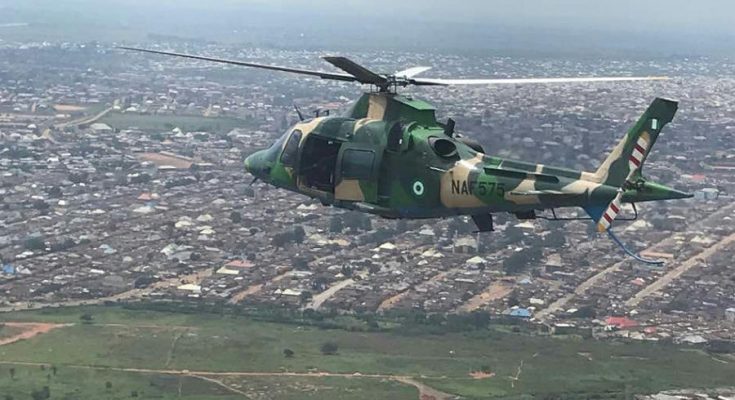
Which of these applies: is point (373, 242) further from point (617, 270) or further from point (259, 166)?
point (259, 166)

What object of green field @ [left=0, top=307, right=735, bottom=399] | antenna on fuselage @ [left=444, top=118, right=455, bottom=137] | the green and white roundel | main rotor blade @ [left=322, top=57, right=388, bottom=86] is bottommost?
green field @ [left=0, top=307, right=735, bottom=399]

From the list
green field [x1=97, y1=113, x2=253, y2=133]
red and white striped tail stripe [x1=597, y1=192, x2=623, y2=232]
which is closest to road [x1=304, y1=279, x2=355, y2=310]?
red and white striped tail stripe [x1=597, y1=192, x2=623, y2=232]

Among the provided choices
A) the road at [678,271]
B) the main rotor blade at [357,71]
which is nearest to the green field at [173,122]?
the road at [678,271]

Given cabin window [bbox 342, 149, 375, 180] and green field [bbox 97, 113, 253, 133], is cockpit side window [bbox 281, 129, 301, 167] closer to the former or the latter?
cabin window [bbox 342, 149, 375, 180]

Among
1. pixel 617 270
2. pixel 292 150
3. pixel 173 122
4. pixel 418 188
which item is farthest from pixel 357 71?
pixel 173 122

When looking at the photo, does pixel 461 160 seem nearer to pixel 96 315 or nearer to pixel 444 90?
pixel 96 315

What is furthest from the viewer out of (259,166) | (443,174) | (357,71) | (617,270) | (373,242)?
(373,242)

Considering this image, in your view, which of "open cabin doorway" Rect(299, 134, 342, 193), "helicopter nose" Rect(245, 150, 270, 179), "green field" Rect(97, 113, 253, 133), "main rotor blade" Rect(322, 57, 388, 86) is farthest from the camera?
"green field" Rect(97, 113, 253, 133)
